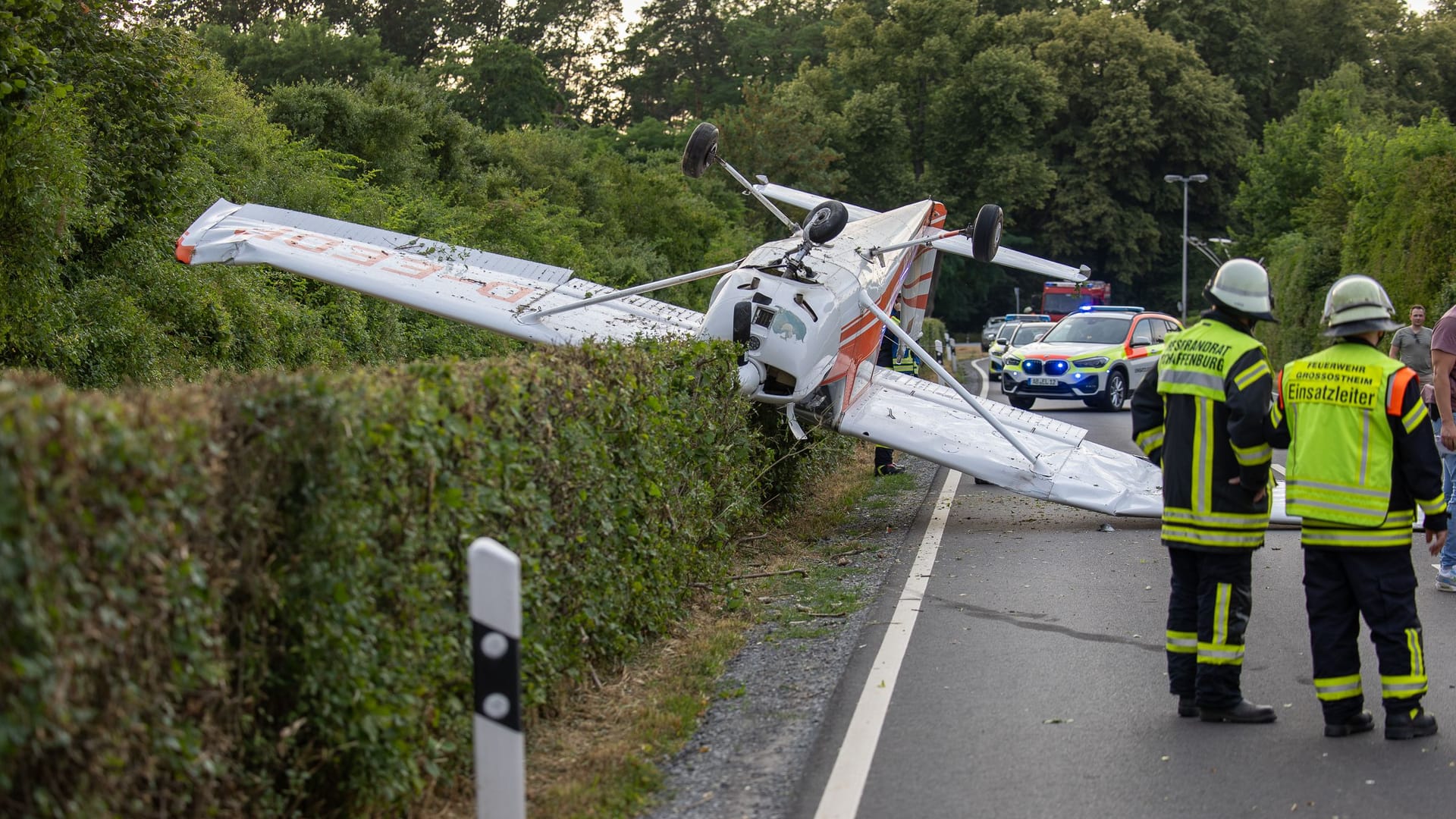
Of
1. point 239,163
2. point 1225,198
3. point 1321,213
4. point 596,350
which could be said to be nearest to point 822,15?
point 1225,198

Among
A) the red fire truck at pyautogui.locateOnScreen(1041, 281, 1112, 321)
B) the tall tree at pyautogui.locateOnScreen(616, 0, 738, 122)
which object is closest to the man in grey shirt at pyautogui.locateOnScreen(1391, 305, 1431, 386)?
the red fire truck at pyautogui.locateOnScreen(1041, 281, 1112, 321)

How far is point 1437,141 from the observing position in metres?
27.5

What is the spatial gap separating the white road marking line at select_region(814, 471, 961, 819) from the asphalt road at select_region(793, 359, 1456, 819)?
1 cm

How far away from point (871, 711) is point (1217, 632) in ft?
5.25

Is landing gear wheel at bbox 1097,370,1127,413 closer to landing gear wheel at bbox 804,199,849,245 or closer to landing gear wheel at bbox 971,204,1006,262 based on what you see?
landing gear wheel at bbox 971,204,1006,262

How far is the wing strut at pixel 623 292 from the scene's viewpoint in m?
11.5

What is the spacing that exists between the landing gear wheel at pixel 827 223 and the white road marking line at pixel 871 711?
3150mm

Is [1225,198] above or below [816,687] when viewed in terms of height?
below

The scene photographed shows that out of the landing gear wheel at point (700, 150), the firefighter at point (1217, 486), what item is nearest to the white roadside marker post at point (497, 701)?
the firefighter at point (1217, 486)

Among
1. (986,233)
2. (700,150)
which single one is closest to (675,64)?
(700,150)

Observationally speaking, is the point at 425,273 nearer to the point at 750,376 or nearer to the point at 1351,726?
the point at 750,376

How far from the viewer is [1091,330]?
87.6ft

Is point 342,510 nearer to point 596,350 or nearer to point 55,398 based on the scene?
point 55,398

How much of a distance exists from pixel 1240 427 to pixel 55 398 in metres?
4.77
